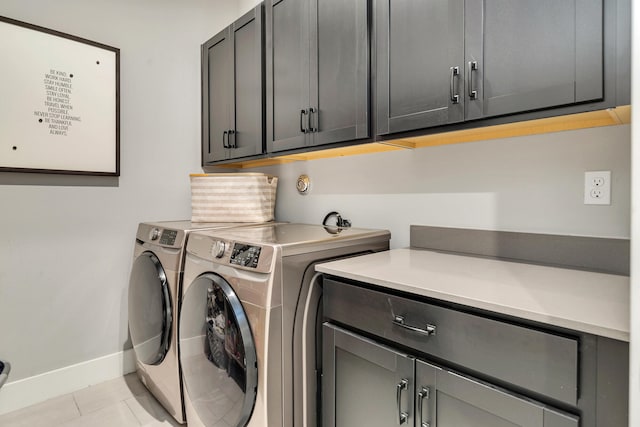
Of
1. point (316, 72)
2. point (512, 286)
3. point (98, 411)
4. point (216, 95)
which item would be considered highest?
point (216, 95)

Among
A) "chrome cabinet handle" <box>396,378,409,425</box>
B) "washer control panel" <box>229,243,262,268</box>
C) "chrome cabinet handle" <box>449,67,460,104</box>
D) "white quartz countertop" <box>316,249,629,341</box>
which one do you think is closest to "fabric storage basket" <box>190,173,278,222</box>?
"washer control panel" <box>229,243,262,268</box>

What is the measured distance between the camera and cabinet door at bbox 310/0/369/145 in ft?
4.81

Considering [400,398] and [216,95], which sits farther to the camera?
[216,95]

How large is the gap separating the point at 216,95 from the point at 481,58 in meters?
1.82

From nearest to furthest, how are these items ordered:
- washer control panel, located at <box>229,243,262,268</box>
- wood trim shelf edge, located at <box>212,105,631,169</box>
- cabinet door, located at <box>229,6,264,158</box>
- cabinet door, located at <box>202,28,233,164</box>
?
wood trim shelf edge, located at <box>212,105,631,169</box>
washer control panel, located at <box>229,243,262,268</box>
cabinet door, located at <box>229,6,264,158</box>
cabinet door, located at <box>202,28,233,164</box>

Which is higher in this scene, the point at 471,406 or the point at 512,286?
the point at 512,286

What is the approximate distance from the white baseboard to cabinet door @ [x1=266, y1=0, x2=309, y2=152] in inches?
68.5

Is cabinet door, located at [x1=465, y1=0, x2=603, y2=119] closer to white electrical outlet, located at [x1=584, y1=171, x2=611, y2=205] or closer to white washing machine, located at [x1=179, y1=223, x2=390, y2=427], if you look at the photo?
white electrical outlet, located at [x1=584, y1=171, x2=611, y2=205]

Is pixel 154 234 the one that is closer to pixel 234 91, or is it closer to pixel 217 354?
pixel 217 354

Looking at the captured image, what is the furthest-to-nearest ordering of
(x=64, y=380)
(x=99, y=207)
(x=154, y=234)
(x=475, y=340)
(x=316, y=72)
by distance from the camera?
(x=99, y=207)
(x=64, y=380)
(x=154, y=234)
(x=316, y=72)
(x=475, y=340)

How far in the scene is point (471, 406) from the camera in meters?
0.89

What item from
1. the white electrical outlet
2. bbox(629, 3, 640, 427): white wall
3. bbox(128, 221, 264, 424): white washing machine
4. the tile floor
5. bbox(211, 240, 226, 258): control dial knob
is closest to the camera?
bbox(629, 3, 640, 427): white wall

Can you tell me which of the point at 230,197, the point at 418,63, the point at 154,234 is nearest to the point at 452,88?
A: the point at 418,63

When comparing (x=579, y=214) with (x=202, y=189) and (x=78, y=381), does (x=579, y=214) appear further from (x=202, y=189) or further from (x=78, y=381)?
(x=78, y=381)
